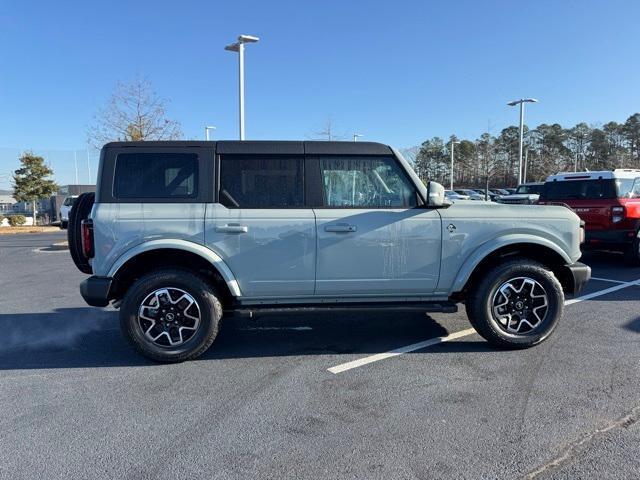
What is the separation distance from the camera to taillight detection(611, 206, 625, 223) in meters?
9.27

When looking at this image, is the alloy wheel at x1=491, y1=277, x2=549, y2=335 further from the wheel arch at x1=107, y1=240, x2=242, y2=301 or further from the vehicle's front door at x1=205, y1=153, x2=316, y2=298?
the wheel arch at x1=107, y1=240, x2=242, y2=301

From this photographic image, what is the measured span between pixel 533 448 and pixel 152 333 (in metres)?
3.22

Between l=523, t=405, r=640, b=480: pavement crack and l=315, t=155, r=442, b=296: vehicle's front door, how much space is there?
1.86 metres

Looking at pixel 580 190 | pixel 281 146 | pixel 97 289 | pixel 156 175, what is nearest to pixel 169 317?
pixel 97 289

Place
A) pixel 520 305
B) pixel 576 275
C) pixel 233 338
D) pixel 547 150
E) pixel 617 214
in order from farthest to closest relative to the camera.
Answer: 1. pixel 547 150
2. pixel 617 214
3. pixel 233 338
4. pixel 576 275
5. pixel 520 305

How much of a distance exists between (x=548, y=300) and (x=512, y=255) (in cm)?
54

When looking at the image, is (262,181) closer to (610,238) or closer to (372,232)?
(372,232)

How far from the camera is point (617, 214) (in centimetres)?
931

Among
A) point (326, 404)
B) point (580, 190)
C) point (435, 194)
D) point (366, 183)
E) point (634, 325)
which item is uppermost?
point (580, 190)

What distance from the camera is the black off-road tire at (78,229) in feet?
15.1

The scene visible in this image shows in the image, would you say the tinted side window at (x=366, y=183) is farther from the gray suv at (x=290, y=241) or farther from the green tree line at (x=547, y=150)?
the green tree line at (x=547, y=150)

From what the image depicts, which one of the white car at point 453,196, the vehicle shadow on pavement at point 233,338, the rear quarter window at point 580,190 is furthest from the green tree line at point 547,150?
the vehicle shadow on pavement at point 233,338

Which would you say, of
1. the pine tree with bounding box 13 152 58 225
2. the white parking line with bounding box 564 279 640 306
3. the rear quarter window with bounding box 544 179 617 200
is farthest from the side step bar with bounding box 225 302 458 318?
the pine tree with bounding box 13 152 58 225

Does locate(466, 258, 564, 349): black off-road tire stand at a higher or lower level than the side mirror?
lower
